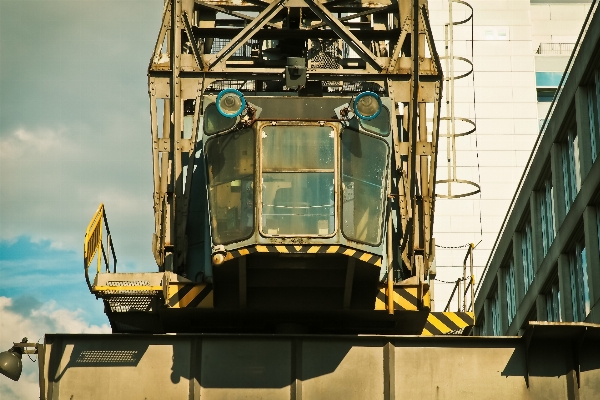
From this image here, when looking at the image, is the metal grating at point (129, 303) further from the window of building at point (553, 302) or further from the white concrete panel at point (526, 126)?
the white concrete panel at point (526, 126)

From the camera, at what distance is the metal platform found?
18.5 meters

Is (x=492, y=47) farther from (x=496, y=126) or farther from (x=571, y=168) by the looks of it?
(x=571, y=168)

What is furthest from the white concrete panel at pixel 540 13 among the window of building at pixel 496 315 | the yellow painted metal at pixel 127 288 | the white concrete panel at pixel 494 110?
the yellow painted metal at pixel 127 288

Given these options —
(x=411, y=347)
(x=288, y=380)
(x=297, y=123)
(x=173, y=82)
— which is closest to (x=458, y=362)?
(x=411, y=347)

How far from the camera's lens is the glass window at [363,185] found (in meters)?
18.9

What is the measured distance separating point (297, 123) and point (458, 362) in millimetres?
4571

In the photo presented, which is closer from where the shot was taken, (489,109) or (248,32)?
(248,32)

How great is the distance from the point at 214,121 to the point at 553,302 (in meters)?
22.3

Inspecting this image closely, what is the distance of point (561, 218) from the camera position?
37.4 m

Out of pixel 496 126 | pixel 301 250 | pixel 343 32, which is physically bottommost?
pixel 301 250

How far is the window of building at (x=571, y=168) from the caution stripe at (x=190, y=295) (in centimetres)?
1824

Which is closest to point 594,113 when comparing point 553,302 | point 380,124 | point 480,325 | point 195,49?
point 553,302

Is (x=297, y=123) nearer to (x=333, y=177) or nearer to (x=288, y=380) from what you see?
(x=333, y=177)

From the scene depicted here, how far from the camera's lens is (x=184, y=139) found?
72.0ft
